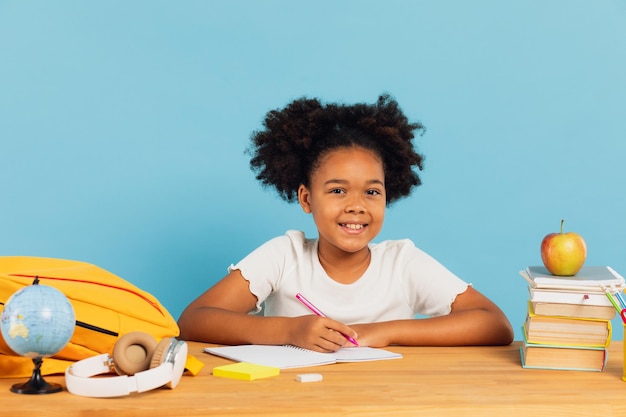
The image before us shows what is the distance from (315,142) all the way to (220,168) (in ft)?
3.49

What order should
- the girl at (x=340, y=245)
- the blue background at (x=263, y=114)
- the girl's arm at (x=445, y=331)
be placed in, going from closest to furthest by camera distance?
1. the girl's arm at (x=445, y=331)
2. the girl at (x=340, y=245)
3. the blue background at (x=263, y=114)

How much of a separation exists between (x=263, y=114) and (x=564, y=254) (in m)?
1.93

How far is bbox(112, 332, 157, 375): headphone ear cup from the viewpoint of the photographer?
1.50 m

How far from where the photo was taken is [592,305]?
175 centimetres

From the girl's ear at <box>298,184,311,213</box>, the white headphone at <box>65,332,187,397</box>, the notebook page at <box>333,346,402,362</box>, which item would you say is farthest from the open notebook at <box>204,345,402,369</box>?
the girl's ear at <box>298,184,311,213</box>

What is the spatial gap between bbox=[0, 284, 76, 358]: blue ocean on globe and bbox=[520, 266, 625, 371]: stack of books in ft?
2.94

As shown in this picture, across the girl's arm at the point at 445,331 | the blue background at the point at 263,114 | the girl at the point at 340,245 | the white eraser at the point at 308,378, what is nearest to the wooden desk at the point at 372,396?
the white eraser at the point at 308,378

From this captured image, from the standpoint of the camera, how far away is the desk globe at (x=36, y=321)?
1414mm

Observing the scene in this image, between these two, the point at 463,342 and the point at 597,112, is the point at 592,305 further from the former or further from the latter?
the point at 597,112

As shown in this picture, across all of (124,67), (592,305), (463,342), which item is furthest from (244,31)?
(592,305)

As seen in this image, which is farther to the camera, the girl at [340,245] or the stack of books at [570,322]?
the girl at [340,245]

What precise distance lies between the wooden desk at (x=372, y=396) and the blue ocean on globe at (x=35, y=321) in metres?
0.09

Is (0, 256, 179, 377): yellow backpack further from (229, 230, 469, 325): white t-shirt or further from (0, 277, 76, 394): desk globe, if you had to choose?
(229, 230, 469, 325): white t-shirt

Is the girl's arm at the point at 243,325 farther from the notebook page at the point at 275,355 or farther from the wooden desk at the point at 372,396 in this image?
the wooden desk at the point at 372,396
